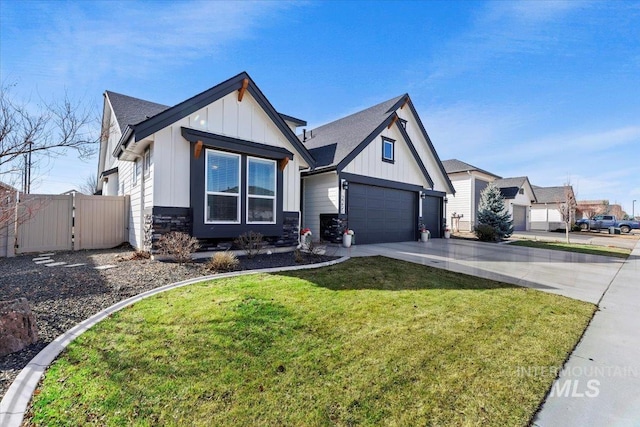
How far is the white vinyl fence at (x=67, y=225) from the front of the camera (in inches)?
327

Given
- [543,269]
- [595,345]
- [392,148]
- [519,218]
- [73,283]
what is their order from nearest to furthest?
1. [595,345]
2. [73,283]
3. [543,269]
4. [392,148]
5. [519,218]

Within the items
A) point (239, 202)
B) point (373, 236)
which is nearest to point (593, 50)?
point (373, 236)

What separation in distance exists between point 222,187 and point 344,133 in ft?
26.4

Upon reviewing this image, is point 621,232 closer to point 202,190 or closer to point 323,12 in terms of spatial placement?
point 323,12

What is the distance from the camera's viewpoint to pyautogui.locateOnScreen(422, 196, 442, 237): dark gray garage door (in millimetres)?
16172

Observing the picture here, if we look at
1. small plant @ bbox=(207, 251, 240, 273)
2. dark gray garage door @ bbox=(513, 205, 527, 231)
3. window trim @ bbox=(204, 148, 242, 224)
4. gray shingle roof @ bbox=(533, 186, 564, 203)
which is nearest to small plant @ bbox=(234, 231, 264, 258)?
window trim @ bbox=(204, 148, 242, 224)

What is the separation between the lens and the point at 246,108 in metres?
8.81

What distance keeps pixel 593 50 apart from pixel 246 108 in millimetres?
12454

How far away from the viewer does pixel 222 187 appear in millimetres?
8203

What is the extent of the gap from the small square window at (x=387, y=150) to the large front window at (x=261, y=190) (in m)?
6.50

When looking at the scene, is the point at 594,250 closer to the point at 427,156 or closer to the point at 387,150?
the point at 427,156

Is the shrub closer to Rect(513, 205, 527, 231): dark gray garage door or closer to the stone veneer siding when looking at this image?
Rect(513, 205, 527, 231): dark gray garage door

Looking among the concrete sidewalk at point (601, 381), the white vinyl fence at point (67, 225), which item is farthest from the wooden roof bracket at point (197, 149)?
the concrete sidewalk at point (601, 381)

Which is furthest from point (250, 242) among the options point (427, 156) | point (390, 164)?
point (427, 156)
